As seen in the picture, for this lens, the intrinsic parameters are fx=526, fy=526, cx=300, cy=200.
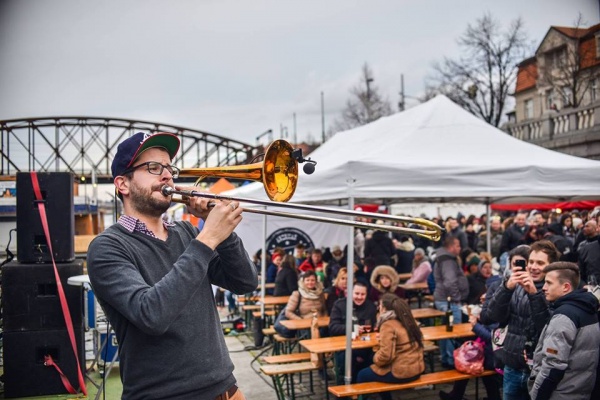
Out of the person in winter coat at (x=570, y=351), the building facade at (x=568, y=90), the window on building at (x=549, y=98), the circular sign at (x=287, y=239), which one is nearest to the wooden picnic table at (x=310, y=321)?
the person in winter coat at (x=570, y=351)

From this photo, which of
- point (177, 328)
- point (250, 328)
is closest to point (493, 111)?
point (250, 328)

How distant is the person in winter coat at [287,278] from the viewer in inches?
365

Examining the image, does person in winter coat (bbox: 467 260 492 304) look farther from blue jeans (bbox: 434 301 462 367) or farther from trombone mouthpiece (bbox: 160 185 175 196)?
trombone mouthpiece (bbox: 160 185 175 196)

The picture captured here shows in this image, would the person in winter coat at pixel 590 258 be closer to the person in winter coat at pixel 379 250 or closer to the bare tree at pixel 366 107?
the person in winter coat at pixel 379 250

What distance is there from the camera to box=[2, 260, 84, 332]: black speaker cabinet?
5.87m

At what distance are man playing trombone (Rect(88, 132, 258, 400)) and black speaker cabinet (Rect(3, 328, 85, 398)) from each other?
449 cm

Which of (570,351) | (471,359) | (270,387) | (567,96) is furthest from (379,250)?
(567,96)

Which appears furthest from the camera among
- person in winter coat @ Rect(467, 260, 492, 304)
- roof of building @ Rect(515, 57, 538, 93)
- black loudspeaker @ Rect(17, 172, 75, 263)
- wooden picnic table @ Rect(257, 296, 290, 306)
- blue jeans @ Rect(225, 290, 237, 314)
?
roof of building @ Rect(515, 57, 538, 93)

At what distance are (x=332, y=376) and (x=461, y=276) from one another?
92.1 inches

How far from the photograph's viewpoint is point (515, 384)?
4.58m

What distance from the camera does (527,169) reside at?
597cm

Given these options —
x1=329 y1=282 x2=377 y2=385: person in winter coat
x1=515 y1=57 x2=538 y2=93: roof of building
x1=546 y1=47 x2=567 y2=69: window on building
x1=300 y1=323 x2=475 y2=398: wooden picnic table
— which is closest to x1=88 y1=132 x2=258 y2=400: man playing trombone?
x1=300 y1=323 x2=475 y2=398: wooden picnic table

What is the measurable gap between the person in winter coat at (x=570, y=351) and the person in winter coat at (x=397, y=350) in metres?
1.52

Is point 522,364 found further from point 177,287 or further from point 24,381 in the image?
point 24,381
